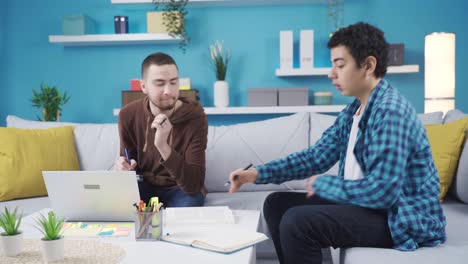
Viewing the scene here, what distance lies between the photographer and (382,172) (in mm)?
1321

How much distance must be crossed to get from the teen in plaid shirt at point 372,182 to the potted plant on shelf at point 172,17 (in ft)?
7.21

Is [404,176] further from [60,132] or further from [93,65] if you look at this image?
[93,65]

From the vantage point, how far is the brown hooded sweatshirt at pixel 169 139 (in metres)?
2.07

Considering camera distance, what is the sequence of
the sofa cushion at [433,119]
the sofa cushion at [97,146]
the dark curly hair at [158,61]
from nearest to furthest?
the dark curly hair at [158,61]
the sofa cushion at [433,119]
the sofa cushion at [97,146]

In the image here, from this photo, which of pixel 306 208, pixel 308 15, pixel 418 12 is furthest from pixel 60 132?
pixel 418 12

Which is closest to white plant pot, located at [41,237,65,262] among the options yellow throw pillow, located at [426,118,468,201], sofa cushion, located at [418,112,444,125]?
yellow throw pillow, located at [426,118,468,201]

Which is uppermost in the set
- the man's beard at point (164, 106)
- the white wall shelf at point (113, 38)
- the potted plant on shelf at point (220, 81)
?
the white wall shelf at point (113, 38)

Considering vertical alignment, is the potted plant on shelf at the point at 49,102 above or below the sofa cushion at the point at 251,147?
above

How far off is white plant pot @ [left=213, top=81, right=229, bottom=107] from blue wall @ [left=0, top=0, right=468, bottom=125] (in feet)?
0.60

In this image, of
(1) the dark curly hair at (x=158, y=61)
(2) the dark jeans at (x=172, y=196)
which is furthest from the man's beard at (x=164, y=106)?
(2) the dark jeans at (x=172, y=196)

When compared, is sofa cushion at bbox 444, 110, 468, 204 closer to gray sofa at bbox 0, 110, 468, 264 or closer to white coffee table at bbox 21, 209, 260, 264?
gray sofa at bbox 0, 110, 468, 264

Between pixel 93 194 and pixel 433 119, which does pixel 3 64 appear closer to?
pixel 93 194

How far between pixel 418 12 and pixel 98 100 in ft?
8.48

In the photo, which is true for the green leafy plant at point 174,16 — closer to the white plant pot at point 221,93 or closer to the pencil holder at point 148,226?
the white plant pot at point 221,93
